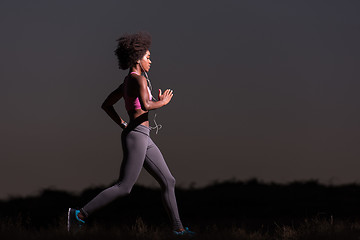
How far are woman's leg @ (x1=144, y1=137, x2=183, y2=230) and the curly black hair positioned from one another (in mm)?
982

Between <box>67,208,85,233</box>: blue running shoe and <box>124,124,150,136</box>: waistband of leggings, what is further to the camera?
<box>124,124,150,136</box>: waistband of leggings

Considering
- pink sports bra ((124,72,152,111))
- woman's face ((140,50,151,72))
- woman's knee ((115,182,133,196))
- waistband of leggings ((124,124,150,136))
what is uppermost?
woman's face ((140,50,151,72))

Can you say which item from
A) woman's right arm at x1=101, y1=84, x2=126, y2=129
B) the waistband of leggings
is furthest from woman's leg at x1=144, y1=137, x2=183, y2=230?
woman's right arm at x1=101, y1=84, x2=126, y2=129

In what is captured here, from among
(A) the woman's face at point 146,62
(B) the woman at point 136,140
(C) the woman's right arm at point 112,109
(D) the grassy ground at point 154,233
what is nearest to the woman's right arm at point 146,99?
(B) the woman at point 136,140

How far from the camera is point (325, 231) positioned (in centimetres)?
578

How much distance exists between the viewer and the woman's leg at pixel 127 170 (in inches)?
218

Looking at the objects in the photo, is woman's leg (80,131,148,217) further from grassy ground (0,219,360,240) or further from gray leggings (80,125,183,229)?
grassy ground (0,219,360,240)

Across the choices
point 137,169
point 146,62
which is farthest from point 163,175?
point 146,62

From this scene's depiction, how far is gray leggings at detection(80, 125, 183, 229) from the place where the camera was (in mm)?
5547

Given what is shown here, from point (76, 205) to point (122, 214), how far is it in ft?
3.34

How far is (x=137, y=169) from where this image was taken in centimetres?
563

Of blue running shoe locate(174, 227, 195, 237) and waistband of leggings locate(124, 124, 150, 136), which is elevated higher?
waistband of leggings locate(124, 124, 150, 136)

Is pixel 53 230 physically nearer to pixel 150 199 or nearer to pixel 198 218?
pixel 198 218

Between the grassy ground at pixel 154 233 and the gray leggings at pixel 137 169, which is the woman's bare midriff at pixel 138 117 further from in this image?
the grassy ground at pixel 154 233
